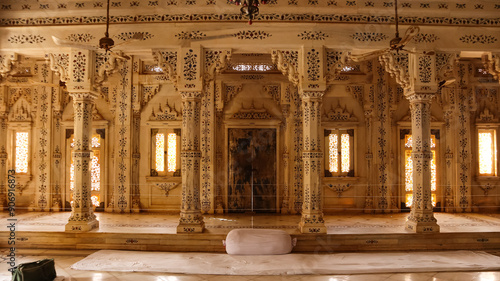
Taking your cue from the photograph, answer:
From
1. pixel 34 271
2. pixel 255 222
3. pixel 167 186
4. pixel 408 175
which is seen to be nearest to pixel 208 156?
pixel 167 186

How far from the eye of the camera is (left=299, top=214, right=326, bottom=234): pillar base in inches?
304

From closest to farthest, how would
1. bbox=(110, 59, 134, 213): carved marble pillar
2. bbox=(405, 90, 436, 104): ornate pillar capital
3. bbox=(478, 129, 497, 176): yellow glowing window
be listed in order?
1. bbox=(405, 90, 436, 104): ornate pillar capital
2. bbox=(110, 59, 134, 213): carved marble pillar
3. bbox=(478, 129, 497, 176): yellow glowing window

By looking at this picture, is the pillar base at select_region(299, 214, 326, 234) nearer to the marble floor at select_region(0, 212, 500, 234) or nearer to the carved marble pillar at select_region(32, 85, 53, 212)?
the marble floor at select_region(0, 212, 500, 234)

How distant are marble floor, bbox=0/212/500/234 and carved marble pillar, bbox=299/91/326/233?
49 centimetres

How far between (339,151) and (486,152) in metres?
4.48

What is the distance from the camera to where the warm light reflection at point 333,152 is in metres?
10.7

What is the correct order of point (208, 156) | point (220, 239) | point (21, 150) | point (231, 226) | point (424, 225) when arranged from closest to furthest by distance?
point (220, 239) < point (424, 225) < point (231, 226) < point (208, 156) < point (21, 150)

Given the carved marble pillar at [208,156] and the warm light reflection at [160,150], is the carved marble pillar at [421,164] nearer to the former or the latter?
the carved marble pillar at [208,156]

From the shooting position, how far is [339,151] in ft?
35.2

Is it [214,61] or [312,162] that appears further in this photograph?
[214,61]

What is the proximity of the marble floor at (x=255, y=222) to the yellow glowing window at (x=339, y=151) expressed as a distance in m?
1.40

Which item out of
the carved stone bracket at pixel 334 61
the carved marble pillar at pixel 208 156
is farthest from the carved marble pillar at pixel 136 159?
the carved stone bracket at pixel 334 61

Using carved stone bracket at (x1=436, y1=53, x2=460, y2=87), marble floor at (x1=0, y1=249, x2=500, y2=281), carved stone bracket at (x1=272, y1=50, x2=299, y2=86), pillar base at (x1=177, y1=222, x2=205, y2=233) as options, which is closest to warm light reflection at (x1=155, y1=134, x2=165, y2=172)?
pillar base at (x1=177, y1=222, x2=205, y2=233)

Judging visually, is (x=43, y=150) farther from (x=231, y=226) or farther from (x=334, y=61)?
(x=334, y=61)
